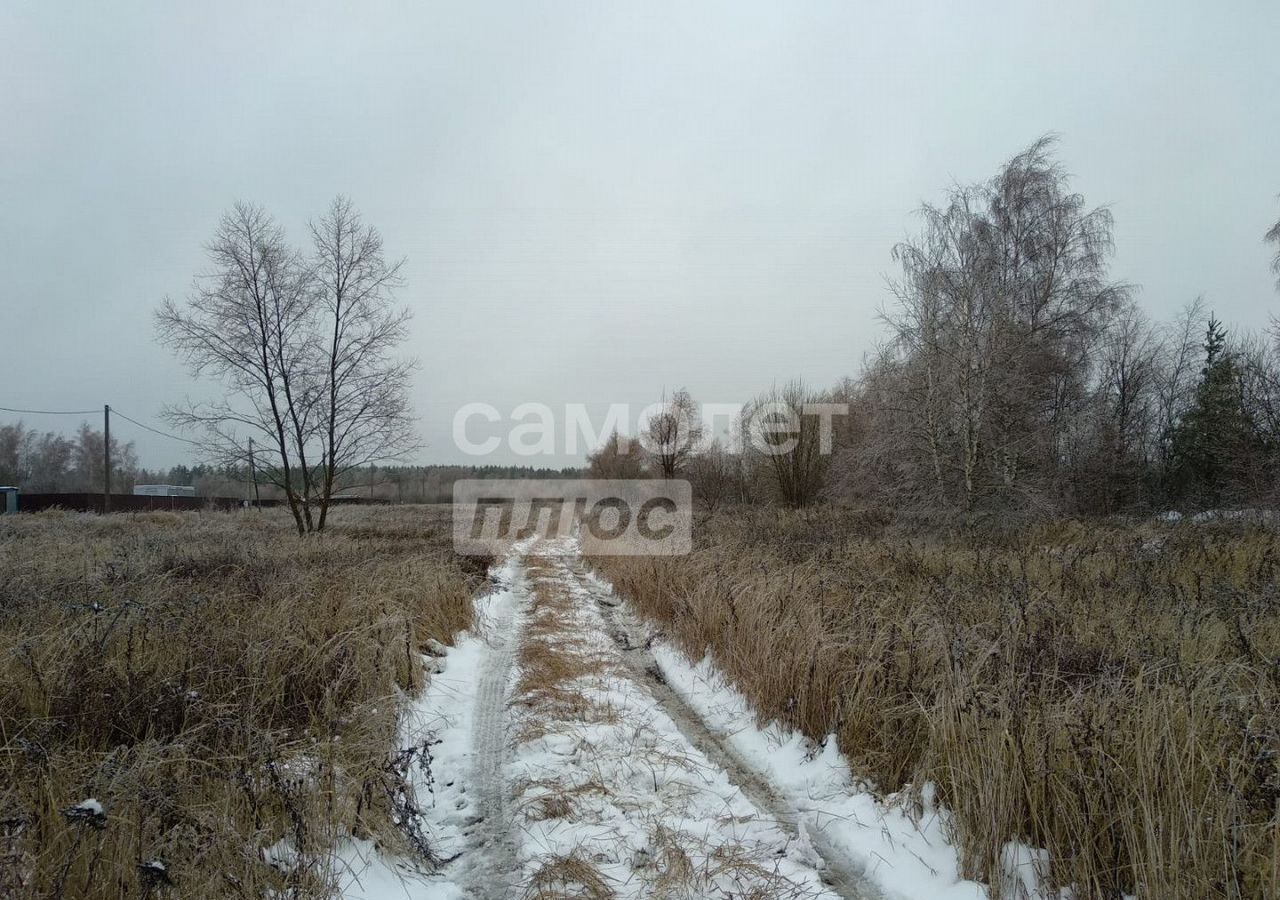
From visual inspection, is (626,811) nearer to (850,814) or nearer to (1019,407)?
(850,814)

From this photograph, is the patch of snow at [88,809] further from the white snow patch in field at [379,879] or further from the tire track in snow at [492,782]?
the tire track in snow at [492,782]

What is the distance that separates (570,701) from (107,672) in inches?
122

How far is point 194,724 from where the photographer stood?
11.0 feet

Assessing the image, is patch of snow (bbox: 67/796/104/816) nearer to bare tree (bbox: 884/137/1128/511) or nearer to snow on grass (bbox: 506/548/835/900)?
snow on grass (bbox: 506/548/835/900)

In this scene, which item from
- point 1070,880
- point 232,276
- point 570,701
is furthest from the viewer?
point 232,276

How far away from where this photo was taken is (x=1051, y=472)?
18.0 meters

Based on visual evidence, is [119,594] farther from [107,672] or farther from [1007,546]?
[1007,546]

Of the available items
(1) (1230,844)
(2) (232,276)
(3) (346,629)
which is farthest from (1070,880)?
(2) (232,276)

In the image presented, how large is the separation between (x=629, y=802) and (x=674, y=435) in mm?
22359

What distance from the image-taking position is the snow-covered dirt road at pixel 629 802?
8.97ft

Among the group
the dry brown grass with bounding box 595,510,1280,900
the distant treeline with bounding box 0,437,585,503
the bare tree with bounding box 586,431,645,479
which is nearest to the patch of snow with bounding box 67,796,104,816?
the dry brown grass with bounding box 595,510,1280,900

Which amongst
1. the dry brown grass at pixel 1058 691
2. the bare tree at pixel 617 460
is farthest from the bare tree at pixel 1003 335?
the bare tree at pixel 617 460

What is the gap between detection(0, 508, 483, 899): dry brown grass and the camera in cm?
226

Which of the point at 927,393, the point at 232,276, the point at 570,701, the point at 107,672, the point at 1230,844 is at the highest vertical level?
the point at 232,276
